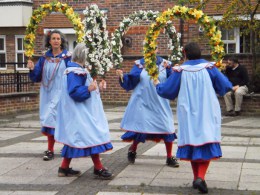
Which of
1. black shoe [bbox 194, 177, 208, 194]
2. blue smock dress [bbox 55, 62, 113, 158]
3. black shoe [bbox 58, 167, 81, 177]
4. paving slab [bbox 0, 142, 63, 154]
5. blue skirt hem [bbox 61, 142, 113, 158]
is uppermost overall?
blue smock dress [bbox 55, 62, 113, 158]

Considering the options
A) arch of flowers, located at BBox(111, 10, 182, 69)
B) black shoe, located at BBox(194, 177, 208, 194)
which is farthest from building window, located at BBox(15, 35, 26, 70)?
black shoe, located at BBox(194, 177, 208, 194)

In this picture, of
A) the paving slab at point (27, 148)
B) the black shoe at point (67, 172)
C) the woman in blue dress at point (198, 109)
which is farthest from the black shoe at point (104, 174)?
the paving slab at point (27, 148)

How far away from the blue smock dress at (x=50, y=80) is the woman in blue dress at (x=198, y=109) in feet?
8.27

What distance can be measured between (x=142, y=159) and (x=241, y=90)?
7349 mm

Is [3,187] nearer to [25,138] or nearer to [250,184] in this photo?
[250,184]

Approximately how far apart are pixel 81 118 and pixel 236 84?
908 cm

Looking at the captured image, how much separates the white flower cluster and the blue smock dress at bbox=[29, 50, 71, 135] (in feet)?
4.20

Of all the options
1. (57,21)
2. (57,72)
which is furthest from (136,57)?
(57,72)

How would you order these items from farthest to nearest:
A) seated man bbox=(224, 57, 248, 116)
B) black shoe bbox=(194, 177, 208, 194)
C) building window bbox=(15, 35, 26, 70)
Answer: building window bbox=(15, 35, 26, 70) < seated man bbox=(224, 57, 248, 116) < black shoe bbox=(194, 177, 208, 194)

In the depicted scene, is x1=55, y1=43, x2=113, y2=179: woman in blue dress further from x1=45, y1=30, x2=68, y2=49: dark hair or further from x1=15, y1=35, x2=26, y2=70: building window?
x1=15, y1=35, x2=26, y2=70: building window

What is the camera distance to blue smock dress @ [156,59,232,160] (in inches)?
265

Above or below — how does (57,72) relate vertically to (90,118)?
above

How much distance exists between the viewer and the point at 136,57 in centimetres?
1859

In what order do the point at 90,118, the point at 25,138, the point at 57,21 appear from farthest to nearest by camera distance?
the point at 57,21
the point at 25,138
the point at 90,118
